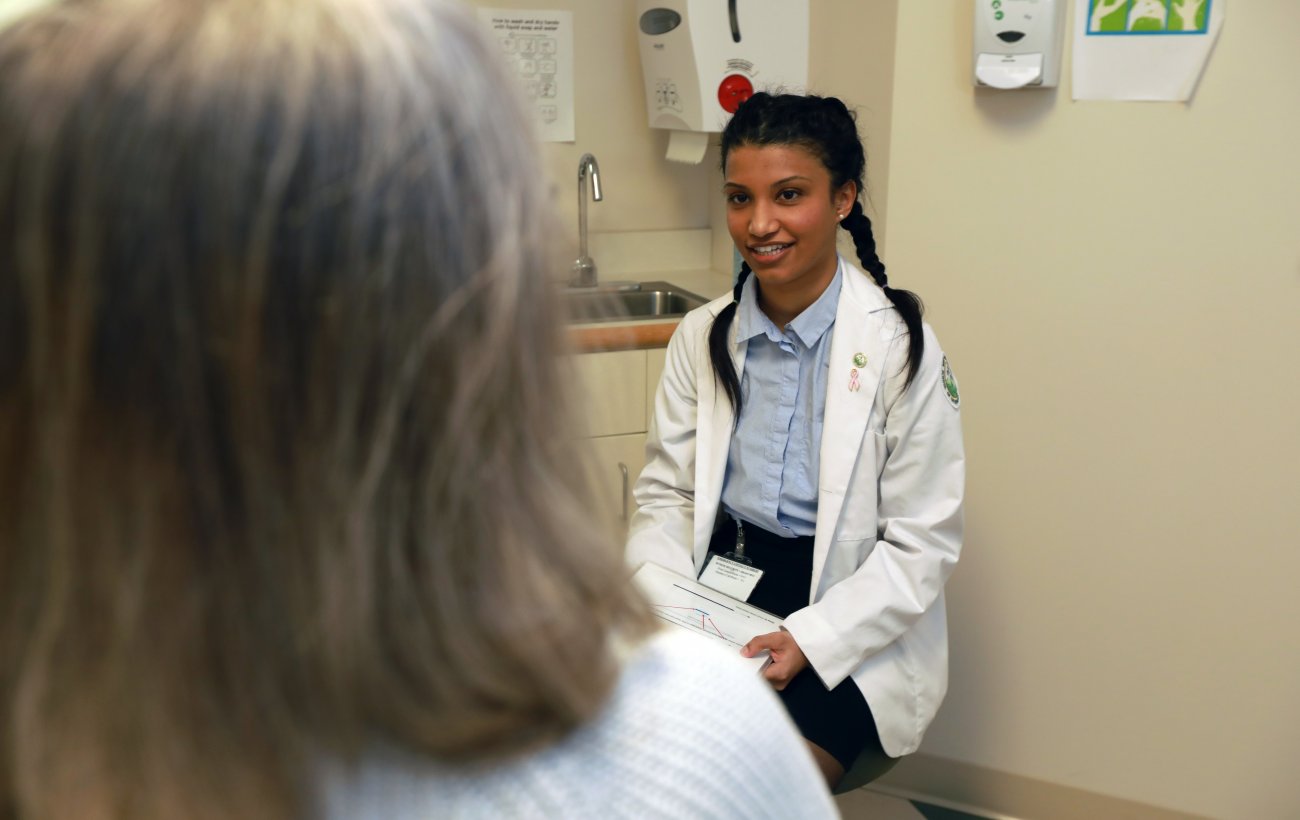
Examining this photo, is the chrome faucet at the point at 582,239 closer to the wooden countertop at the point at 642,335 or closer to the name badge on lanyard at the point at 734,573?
the wooden countertop at the point at 642,335

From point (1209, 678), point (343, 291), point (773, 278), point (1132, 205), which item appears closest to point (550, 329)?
point (343, 291)

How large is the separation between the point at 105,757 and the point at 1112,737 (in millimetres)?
1952

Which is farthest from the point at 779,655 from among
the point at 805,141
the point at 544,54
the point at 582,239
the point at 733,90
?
the point at 544,54

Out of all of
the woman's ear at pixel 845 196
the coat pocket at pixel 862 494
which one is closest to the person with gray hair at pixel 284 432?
the coat pocket at pixel 862 494

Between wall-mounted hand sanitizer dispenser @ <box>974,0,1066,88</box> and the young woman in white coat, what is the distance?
28 centimetres

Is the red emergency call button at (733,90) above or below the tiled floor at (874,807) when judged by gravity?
above

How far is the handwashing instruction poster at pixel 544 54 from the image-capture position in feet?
8.77

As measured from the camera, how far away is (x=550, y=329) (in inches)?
19.0

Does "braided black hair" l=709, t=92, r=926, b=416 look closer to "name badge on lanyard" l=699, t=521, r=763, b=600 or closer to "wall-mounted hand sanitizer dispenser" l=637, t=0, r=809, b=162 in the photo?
"name badge on lanyard" l=699, t=521, r=763, b=600

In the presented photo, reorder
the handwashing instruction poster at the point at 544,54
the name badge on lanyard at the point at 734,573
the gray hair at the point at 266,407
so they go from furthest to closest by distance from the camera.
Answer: the handwashing instruction poster at the point at 544,54, the name badge on lanyard at the point at 734,573, the gray hair at the point at 266,407

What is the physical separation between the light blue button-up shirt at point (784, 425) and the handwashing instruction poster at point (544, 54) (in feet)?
4.22

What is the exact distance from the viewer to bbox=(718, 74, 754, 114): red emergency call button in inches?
91.9

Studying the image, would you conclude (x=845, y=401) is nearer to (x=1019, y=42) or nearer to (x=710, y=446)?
(x=710, y=446)

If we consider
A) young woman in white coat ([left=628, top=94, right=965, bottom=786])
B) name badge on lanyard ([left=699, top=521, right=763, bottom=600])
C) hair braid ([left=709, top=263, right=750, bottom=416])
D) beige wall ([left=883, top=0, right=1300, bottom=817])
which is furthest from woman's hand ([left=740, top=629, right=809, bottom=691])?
beige wall ([left=883, top=0, right=1300, bottom=817])
